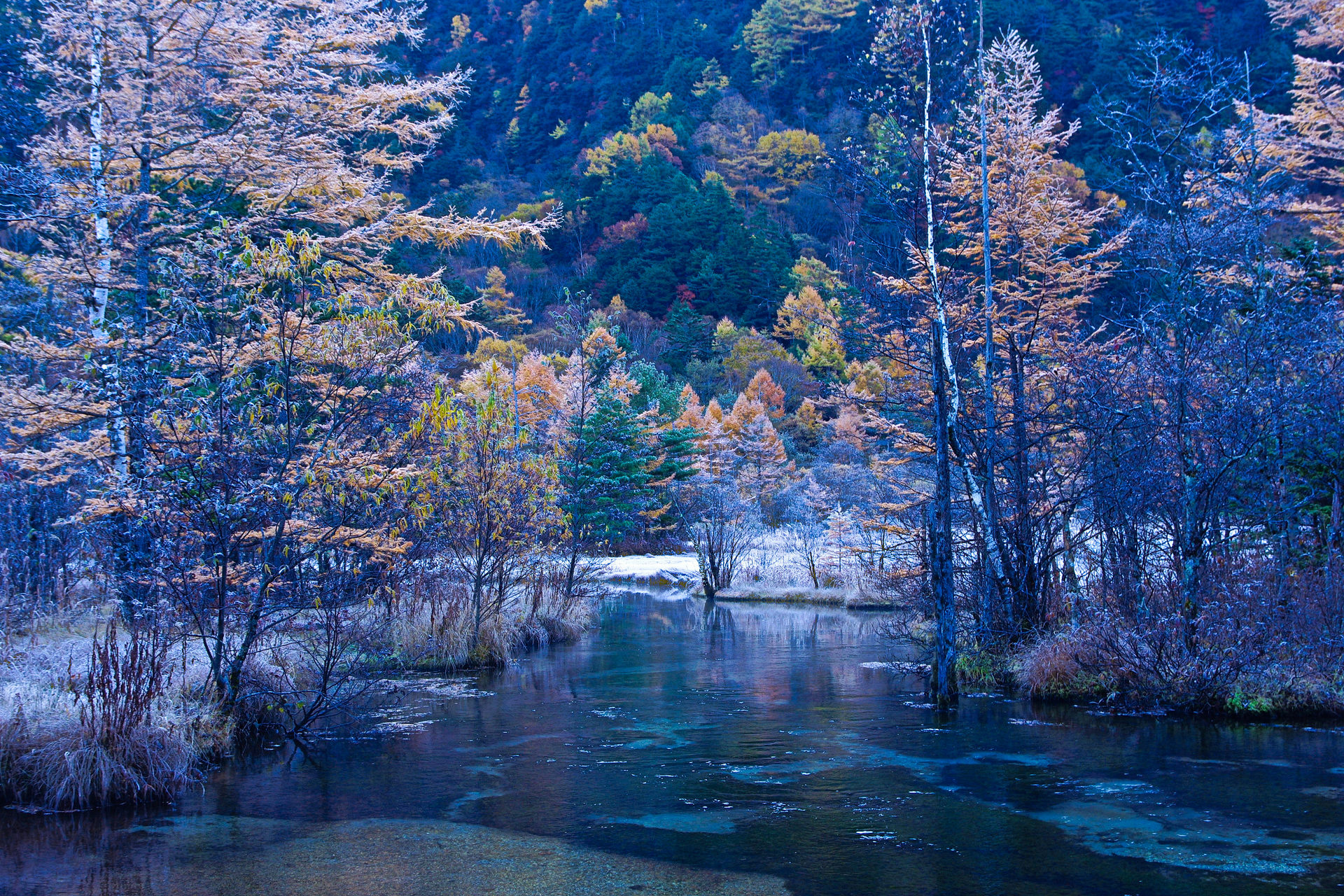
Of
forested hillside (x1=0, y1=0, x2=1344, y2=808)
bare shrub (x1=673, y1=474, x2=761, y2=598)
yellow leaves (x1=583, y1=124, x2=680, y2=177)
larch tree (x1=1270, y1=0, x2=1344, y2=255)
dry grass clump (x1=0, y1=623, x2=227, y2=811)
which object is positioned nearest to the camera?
dry grass clump (x1=0, y1=623, x2=227, y2=811)

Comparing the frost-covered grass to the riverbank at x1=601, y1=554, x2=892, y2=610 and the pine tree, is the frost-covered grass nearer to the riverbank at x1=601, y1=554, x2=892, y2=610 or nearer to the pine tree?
the riverbank at x1=601, y1=554, x2=892, y2=610

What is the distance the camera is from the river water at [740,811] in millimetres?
5789

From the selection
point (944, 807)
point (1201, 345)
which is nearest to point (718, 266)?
point (1201, 345)

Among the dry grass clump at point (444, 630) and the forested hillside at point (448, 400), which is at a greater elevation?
the forested hillside at point (448, 400)

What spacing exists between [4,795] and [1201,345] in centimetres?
1301

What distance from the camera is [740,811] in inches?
283

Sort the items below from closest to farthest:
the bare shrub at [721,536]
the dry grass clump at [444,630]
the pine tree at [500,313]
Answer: the dry grass clump at [444,630], the bare shrub at [721,536], the pine tree at [500,313]

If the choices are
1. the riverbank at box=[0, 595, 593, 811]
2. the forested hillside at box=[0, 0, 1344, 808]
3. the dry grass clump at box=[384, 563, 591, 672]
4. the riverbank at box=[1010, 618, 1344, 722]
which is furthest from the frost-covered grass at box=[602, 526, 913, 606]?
the riverbank at box=[0, 595, 593, 811]

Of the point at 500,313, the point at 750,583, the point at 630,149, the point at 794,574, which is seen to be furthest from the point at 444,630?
the point at 630,149

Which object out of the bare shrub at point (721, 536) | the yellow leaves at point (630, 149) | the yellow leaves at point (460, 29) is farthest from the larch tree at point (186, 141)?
the yellow leaves at point (460, 29)

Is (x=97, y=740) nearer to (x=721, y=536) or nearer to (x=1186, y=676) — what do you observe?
(x=1186, y=676)

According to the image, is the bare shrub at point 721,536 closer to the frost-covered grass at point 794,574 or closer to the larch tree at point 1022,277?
the frost-covered grass at point 794,574

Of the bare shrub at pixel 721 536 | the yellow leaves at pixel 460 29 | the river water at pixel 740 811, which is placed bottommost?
the river water at pixel 740 811

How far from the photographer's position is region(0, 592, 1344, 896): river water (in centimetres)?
579
